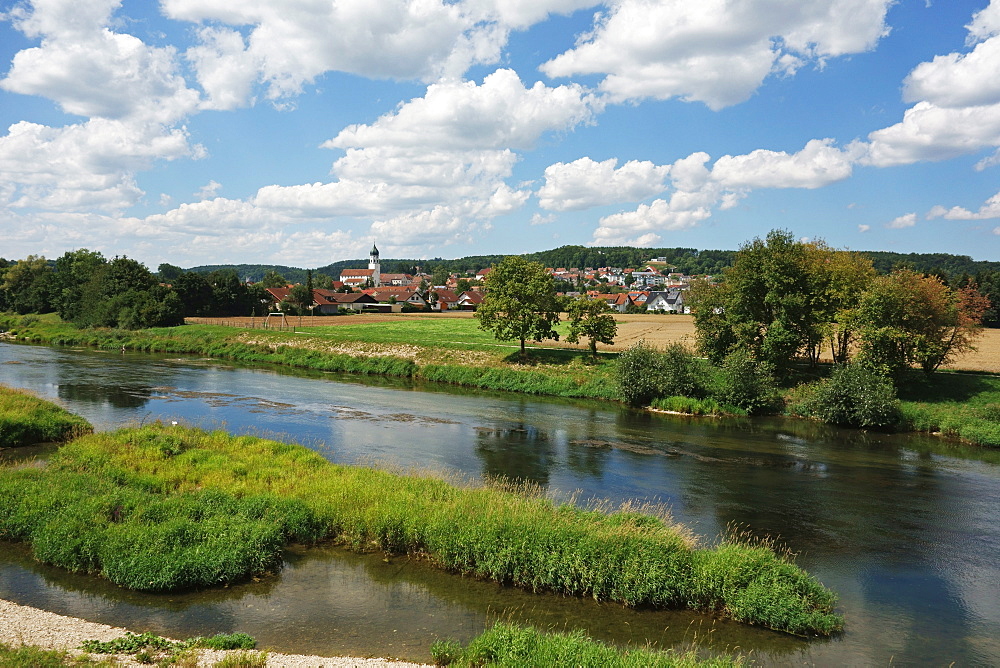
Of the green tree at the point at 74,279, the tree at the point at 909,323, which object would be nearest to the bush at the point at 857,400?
the tree at the point at 909,323

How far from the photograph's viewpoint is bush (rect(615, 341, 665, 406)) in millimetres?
41250

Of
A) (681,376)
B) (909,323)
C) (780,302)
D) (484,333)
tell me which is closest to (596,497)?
(681,376)

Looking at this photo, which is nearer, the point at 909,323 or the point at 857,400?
the point at 857,400

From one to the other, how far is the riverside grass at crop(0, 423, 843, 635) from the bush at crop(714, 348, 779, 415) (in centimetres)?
2357

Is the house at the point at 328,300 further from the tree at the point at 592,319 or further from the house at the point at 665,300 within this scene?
the tree at the point at 592,319

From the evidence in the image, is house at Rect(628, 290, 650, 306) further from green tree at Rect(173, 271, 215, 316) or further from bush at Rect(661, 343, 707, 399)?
bush at Rect(661, 343, 707, 399)

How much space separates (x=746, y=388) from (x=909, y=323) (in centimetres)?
1026

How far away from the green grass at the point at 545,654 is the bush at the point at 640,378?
29.9m

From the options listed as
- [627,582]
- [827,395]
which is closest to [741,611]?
[627,582]

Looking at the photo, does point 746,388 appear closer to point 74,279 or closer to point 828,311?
point 828,311

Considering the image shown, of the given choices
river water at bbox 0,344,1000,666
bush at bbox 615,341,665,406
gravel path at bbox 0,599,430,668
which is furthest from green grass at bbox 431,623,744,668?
bush at bbox 615,341,665,406

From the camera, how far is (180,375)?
4931 cm

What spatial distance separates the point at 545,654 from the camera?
10.9 meters

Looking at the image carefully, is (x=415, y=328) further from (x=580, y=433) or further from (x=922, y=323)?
(x=922, y=323)
